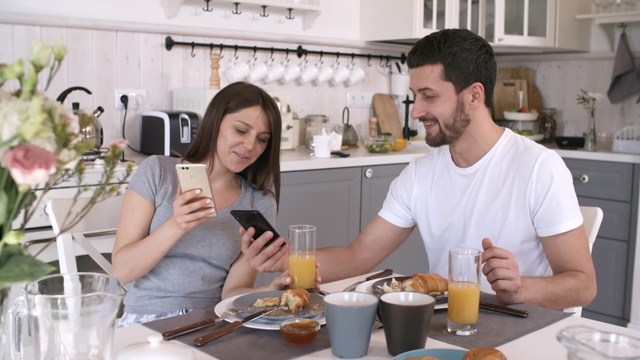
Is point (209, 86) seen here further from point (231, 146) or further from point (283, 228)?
point (231, 146)

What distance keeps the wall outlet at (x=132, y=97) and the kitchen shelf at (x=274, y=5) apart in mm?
366

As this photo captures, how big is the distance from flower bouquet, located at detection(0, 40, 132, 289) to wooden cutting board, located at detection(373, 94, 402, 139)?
3.49 meters

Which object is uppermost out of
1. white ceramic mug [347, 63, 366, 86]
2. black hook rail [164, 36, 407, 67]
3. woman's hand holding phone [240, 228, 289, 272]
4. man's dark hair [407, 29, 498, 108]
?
black hook rail [164, 36, 407, 67]

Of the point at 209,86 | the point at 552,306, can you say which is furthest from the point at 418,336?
the point at 209,86

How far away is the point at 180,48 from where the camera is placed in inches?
132

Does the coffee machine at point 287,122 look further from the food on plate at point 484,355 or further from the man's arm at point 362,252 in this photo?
the food on plate at point 484,355

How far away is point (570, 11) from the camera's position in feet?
14.1

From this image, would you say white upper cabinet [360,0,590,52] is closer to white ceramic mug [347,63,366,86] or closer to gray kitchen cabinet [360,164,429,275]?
white ceramic mug [347,63,366,86]

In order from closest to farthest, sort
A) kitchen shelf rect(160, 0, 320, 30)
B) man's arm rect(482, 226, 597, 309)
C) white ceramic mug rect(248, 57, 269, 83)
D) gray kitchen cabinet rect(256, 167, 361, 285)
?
man's arm rect(482, 226, 597, 309) < gray kitchen cabinet rect(256, 167, 361, 285) < kitchen shelf rect(160, 0, 320, 30) < white ceramic mug rect(248, 57, 269, 83)

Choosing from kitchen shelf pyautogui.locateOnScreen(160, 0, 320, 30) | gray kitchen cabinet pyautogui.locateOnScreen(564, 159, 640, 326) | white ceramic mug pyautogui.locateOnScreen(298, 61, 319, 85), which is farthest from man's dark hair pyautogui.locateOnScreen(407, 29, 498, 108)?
gray kitchen cabinet pyautogui.locateOnScreen(564, 159, 640, 326)

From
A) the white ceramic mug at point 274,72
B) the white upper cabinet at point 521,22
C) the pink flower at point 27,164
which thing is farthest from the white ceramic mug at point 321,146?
the pink flower at point 27,164

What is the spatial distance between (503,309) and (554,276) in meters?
0.31

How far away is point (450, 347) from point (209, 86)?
8.00 feet

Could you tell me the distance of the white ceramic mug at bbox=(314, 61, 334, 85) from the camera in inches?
153
